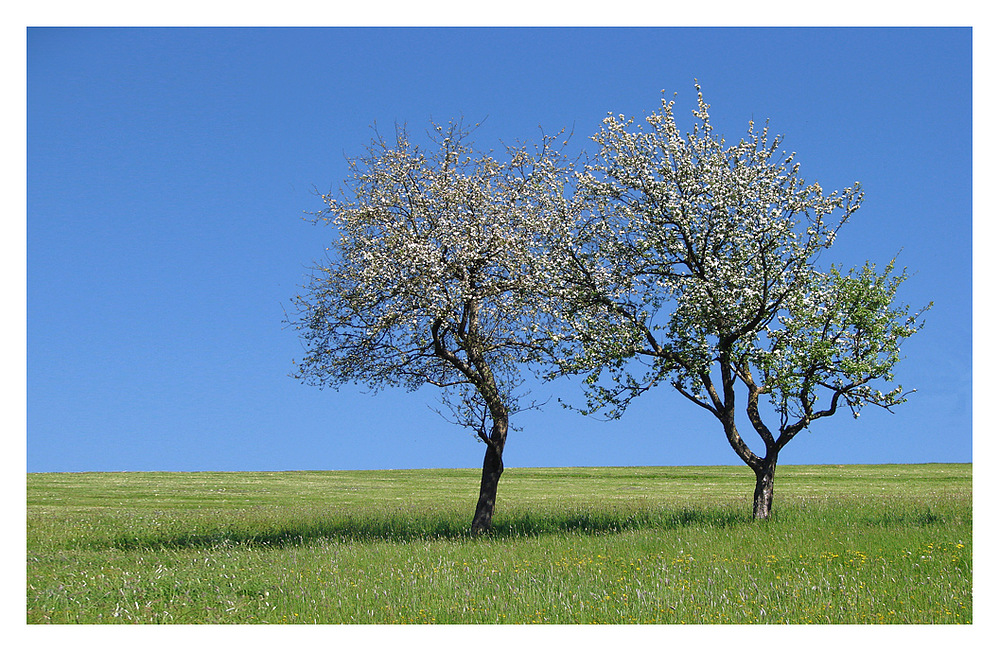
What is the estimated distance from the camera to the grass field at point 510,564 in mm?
12320

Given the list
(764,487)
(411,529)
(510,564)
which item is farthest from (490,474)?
(764,487)

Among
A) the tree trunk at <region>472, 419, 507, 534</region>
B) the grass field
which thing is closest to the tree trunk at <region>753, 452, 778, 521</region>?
the grass field

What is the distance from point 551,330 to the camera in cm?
2173

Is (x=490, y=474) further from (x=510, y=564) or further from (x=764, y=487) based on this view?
(x=764, y=487)

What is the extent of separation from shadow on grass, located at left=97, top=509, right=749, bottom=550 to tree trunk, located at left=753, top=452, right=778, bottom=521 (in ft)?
1.68

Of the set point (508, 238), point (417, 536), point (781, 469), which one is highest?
point (508, 238)

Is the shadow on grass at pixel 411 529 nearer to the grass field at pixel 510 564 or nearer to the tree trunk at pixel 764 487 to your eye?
the grass field at pixel 510 564

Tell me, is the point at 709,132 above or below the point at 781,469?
above

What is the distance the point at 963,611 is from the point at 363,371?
16.4 m

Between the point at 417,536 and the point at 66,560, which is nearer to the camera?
the point at 66,560

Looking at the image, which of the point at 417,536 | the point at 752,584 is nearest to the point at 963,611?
the point at 752,584

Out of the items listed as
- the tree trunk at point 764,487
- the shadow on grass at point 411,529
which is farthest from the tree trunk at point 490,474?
the tree trunk at point 764,487

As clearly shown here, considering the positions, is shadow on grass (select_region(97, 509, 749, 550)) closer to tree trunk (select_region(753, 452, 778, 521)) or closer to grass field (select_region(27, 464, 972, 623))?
grass field (select_region(27, 464, 972, 623))
